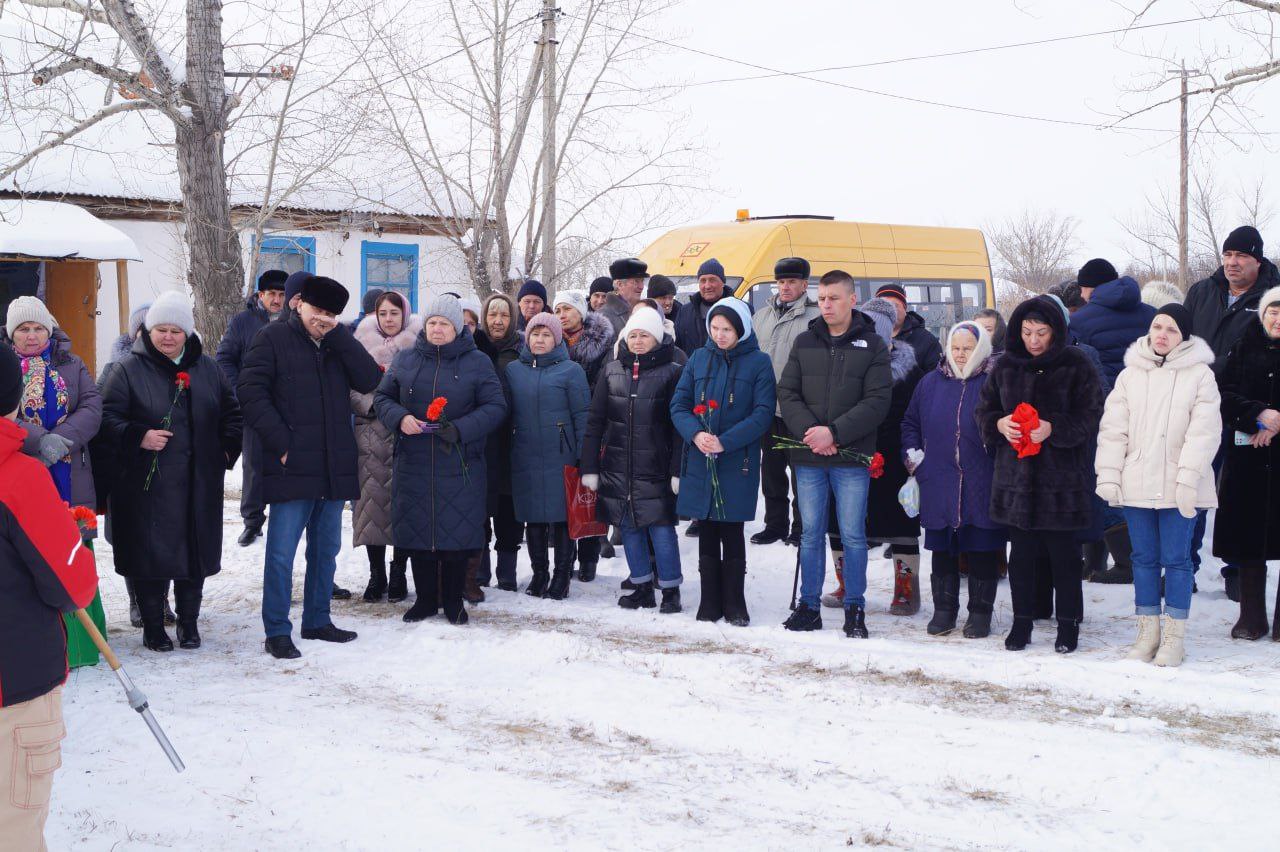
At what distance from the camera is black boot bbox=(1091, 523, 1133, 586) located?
25.8 ft

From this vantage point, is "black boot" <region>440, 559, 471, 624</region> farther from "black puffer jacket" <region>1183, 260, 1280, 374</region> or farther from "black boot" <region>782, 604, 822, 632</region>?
"black puffer jacket" <region>1183, 260, 1280, 374</region>

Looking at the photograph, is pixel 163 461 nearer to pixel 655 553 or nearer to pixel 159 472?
pixel 159 472

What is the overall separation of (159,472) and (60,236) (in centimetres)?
1225

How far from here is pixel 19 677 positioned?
10.3 feet

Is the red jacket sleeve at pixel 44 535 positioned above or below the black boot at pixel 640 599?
above

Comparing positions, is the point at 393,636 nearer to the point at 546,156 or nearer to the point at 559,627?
the point at 559,627

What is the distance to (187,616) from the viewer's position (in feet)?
21.2

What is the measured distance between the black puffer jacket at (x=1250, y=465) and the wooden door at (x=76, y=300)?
56.1ft

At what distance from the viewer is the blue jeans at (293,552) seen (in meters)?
6.24

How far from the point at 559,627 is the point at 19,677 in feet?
13.1

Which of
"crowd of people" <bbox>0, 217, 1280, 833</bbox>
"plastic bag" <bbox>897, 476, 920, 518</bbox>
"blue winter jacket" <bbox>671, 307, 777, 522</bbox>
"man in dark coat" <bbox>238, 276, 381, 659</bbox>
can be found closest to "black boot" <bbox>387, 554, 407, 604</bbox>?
"crowd of people" <bbox>0, 217, 1280, 833</bbox>

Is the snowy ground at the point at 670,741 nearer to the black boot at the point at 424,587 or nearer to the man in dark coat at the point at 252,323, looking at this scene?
the black boot at the point at 424,587

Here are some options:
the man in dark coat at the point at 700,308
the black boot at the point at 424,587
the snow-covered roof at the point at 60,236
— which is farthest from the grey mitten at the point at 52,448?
the snow-covered roof at the point at 60,236

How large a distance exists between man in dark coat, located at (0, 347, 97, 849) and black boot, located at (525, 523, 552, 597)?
181 inches
